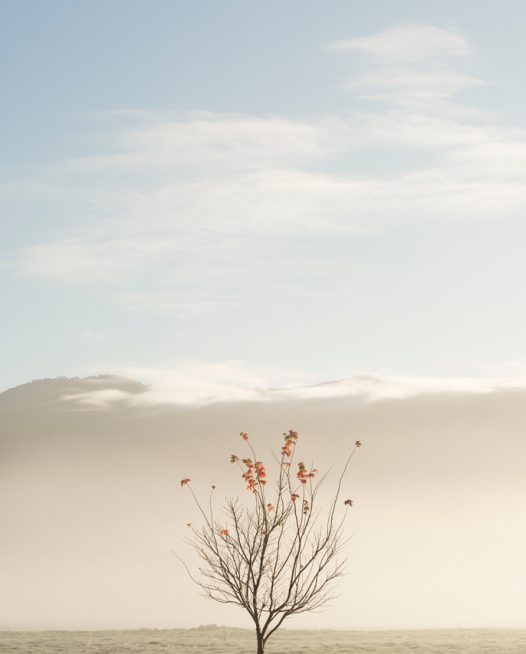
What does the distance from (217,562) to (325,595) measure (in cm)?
285

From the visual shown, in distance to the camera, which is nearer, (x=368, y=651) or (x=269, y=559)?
(x=269, y=559)

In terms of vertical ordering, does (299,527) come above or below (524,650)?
above

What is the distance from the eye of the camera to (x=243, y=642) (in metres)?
46.3

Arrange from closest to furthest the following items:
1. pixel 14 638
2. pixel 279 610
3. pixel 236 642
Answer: pixel 279 610 < pixel 236 642 < pixel 14 638

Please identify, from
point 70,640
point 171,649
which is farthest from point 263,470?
point 70,640

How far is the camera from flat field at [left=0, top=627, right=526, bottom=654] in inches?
1651

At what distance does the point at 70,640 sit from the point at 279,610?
26990 mm

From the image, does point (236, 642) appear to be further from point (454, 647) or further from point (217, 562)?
point (217, 562)

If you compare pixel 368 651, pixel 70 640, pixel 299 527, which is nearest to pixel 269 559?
pixel 299 527

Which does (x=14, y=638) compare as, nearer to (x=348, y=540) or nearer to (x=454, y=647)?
(x=454, y=647)

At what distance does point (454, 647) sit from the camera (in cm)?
4369

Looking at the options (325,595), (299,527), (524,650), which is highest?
(299,527)

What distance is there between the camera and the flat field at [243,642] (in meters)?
41.9

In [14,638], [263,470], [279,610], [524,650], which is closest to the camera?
[279,610]
